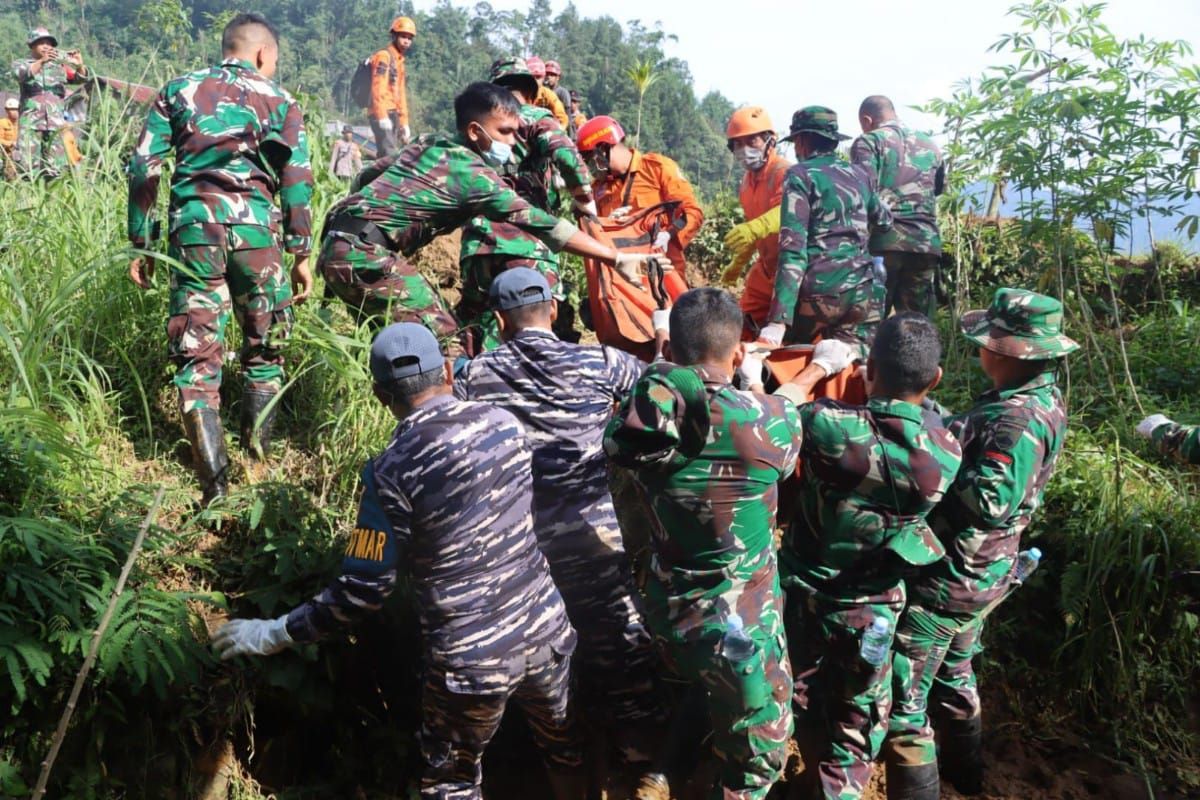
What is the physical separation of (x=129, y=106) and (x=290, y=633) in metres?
3.93

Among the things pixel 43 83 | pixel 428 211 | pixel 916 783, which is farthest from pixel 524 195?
pixel 43 83

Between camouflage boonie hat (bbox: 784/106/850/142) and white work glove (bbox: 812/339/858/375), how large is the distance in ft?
6.17

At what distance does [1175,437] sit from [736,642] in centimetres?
201

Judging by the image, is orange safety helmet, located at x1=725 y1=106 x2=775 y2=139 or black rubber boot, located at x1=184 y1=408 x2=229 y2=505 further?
orange safety helmet, located at x1=725 y1=106 x2=775 y2=139

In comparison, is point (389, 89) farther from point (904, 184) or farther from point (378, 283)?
point (378, 283)

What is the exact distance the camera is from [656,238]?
16.3 feet

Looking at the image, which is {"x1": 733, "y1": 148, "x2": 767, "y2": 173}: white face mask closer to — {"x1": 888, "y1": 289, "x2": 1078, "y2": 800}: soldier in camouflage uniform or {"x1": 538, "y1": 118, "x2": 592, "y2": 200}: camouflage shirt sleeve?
{"x1": 538, "y1": 118, "x2": 592, "y2": 200}: camouflage shirt sleeve

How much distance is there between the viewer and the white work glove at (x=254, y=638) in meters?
2.63

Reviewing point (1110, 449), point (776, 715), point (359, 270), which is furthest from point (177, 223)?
point (1110, 449)

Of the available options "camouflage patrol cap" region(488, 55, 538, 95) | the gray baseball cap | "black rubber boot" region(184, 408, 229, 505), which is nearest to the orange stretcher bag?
"camouflage patrol cap" region(488, 55, 538, 95)

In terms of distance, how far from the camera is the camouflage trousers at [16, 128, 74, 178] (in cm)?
499

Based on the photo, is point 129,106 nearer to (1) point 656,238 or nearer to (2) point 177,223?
(2) point 177,223

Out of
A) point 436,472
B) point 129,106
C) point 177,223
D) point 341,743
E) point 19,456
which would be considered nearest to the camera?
point 436,472

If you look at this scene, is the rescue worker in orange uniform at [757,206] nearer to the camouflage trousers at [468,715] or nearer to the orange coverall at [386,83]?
the camouflage trousers at [468,715]
